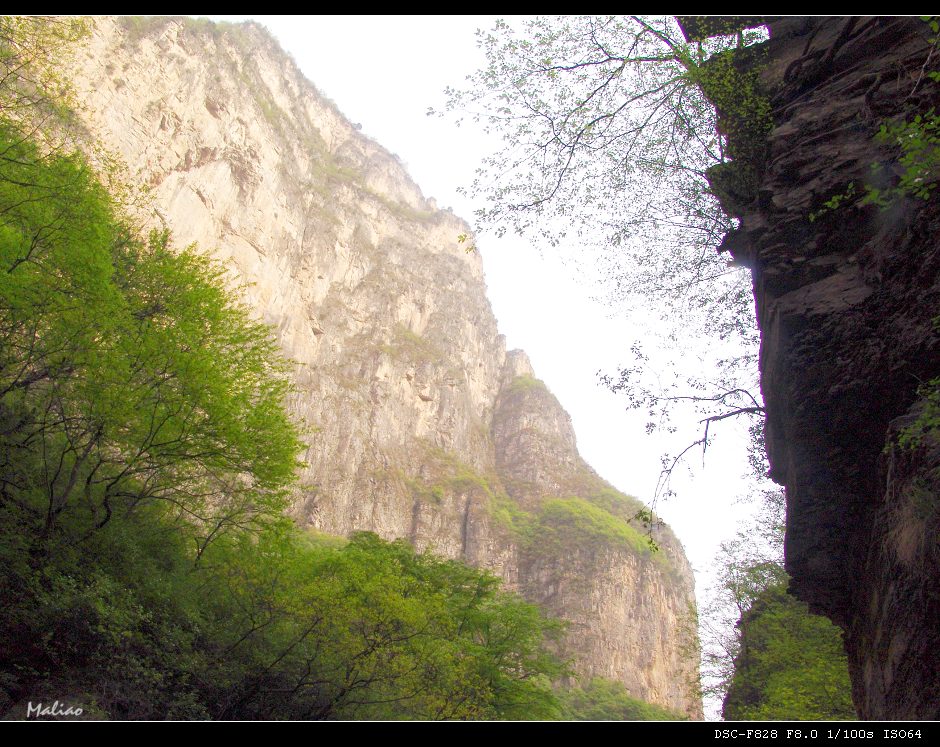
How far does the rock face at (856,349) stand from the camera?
19.3 feet

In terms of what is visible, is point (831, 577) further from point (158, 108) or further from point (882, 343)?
point (158, 108)

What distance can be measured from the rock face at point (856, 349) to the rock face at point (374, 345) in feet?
110

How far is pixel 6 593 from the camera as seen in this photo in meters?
9.39

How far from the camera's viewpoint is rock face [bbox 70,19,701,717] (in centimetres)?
4600

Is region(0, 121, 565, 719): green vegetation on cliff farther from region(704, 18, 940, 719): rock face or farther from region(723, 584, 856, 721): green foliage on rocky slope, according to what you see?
region(704, 18, 940, 719): rock face

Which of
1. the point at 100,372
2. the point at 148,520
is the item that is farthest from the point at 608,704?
the point at 100,372

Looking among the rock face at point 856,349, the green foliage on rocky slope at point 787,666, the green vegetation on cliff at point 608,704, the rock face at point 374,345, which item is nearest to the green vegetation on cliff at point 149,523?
the green foliage on rocky slope at point 787,666

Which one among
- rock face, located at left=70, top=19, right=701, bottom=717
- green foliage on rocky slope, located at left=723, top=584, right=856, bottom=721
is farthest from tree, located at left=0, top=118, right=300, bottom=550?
rock face, located at left=70, top=19, right=701, bottom=717

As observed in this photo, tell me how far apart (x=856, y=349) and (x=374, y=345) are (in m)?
57.1

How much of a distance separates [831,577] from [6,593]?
12179mm

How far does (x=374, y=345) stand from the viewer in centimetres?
6231

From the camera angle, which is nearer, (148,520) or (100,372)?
(100,372)

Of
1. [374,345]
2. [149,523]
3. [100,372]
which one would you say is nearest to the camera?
[100,372]

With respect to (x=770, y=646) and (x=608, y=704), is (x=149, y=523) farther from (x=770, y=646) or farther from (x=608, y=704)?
(x=608, y=704)
